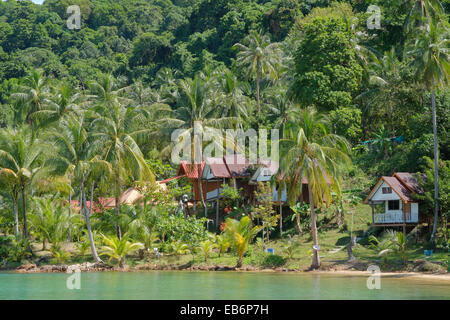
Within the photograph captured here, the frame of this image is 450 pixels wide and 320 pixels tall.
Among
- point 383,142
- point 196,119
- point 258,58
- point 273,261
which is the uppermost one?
point 258,58

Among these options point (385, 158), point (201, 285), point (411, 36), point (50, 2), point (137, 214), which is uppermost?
point (50, 2)

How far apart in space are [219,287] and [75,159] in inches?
570

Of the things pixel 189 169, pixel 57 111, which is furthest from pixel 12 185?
pixel 189 169

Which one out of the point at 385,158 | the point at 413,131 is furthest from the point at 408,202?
the point at 385,158

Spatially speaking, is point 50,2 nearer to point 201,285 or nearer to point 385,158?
point 385,158

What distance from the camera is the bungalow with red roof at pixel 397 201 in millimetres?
31969

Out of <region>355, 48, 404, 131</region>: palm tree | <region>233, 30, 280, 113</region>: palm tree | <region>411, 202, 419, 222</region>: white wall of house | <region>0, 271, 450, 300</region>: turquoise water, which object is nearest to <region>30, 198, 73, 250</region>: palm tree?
<region>0, 271, 450, 300</region>: turquoise water

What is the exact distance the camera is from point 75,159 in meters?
34.4

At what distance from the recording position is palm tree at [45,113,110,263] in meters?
33.9

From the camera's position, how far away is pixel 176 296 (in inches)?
837

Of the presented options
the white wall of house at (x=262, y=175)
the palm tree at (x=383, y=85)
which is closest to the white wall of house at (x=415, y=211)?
the white wall of house at (x=262, y=175)

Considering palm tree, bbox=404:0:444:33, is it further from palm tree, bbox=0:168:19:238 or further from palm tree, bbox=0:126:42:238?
palm tree, bbox=0:168:19:238

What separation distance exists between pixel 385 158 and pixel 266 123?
10679mm

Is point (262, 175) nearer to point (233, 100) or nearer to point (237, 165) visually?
point (237, 165)
